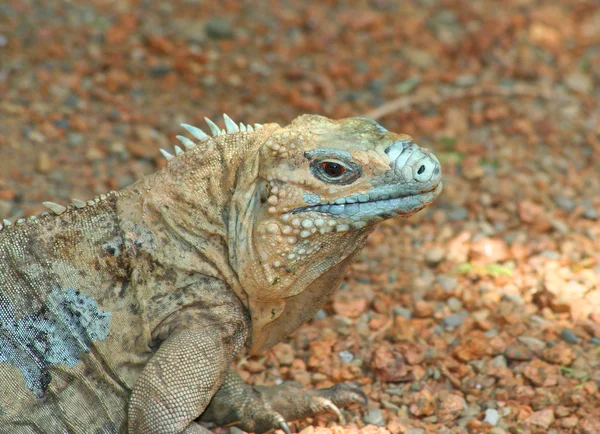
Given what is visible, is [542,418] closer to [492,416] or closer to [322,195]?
[492,416]

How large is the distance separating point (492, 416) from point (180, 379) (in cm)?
202

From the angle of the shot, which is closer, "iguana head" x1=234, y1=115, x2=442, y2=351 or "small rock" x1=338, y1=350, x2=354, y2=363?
"iguana head" x1=234, y1=115, x2=442, y2=351

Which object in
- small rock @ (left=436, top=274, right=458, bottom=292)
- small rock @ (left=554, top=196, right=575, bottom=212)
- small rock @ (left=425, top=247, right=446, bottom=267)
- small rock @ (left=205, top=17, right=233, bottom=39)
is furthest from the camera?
small rock @ (left=205, top=17, right=233, bottom=39)

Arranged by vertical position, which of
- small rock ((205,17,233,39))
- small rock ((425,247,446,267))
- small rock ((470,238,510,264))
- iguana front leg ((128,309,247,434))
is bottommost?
iguana front leg ((128,309,247,434))

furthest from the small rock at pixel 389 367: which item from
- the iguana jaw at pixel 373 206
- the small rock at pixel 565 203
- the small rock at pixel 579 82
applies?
the small rock at pixel 579 82

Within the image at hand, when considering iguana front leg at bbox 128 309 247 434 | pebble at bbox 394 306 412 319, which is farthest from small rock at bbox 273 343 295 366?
iguana front leg at bbox 128 309 247 434

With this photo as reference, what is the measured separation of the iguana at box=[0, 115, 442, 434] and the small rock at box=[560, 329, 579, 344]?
200 centimetres

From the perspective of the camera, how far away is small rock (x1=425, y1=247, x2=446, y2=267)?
6.48 meters

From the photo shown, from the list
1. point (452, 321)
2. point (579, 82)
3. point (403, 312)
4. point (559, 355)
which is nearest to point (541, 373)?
point (559, 355)

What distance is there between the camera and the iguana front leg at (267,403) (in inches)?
188

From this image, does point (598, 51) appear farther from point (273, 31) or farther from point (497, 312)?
point (497, 312)

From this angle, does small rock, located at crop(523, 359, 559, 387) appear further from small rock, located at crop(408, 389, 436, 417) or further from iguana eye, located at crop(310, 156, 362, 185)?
iguana eye, located at crop(310, 156, 362, 185)

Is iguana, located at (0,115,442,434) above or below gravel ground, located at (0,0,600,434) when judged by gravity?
below

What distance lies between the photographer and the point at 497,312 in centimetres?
584
